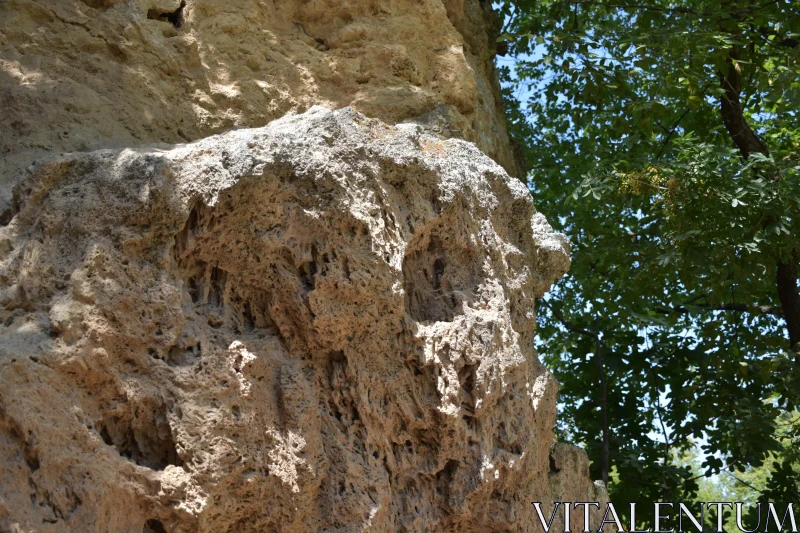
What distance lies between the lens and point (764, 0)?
Answer: 6.82 meters

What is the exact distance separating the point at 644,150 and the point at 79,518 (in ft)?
20.8

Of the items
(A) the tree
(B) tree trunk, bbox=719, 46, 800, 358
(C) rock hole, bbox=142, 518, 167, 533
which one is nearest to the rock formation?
(C) rock hole, bbox=142, 518, 167, 533

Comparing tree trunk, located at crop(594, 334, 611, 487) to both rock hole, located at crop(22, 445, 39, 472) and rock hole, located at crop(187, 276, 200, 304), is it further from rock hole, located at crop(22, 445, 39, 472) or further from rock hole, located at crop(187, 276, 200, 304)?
rock hole, located at crop(22, 445, 39, 472)

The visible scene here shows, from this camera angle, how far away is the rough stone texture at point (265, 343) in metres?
2.78

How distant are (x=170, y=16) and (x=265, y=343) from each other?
6.10 ft

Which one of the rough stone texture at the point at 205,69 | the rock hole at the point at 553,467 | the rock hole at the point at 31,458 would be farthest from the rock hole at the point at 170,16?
the rock hole at the point at 553,467

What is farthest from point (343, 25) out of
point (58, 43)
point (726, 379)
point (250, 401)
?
point (726, 379)

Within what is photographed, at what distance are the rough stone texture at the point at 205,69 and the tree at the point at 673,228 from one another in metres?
1.96

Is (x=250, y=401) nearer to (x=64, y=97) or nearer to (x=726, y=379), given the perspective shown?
(x=64, y=97)

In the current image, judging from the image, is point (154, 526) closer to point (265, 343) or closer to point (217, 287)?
point (265, 343)

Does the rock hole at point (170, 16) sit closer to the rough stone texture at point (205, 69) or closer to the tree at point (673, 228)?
the rough stone texture at point (205, 69)

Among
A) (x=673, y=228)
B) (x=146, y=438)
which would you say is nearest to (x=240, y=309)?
(x=146, y=438)

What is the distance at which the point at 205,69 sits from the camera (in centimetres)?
415

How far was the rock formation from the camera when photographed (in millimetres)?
2811
